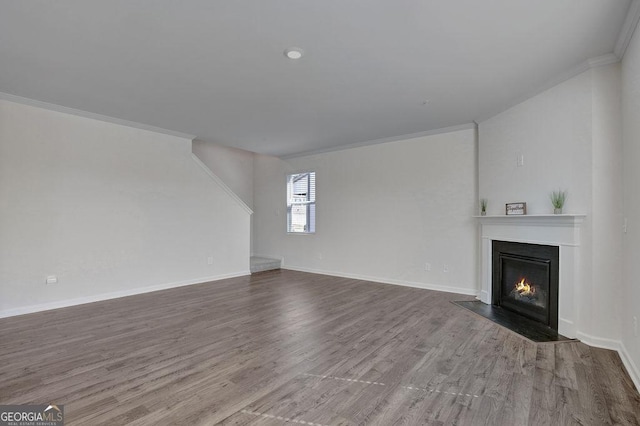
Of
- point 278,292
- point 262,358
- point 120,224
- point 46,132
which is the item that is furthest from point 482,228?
point 46,132

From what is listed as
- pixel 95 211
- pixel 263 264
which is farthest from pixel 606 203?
pixel 95 211

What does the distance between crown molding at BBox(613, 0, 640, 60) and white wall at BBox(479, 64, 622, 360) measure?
230 mm

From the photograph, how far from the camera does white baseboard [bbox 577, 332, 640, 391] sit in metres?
2.18

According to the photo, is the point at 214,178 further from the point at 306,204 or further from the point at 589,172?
the point at 589,172

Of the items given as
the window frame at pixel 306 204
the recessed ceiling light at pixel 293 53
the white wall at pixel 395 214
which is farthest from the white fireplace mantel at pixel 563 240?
the window frame at pixel 306 204

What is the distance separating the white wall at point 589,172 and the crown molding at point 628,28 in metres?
0.23

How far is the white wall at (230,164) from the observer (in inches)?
266

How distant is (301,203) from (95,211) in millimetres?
3745

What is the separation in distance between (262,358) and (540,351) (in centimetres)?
241

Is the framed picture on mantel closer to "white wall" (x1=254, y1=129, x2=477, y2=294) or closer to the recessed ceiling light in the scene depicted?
"white wall" (x1=254, y1=129, x2=477, y2=294)
